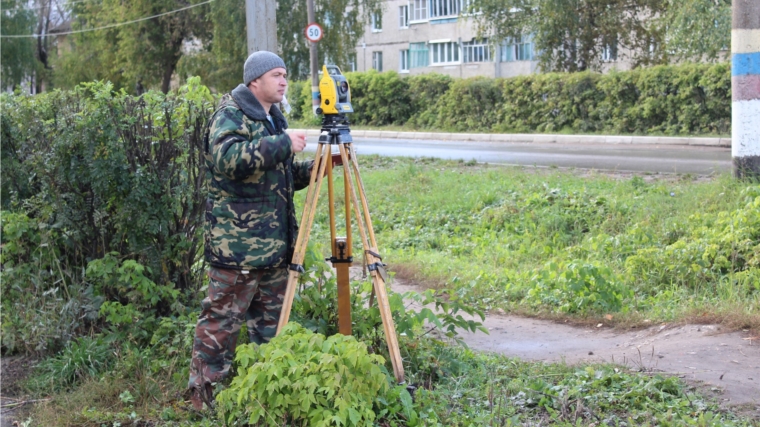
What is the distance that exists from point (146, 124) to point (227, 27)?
24.4 meters

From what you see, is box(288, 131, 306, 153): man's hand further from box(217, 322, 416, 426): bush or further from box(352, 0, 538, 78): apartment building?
box(352, 0, 538, 78): apartment building

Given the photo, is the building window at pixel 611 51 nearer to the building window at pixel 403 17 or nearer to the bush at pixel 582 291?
the building window at pixel 403 17

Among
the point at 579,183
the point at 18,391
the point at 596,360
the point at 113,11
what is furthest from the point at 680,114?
the point at 113,11

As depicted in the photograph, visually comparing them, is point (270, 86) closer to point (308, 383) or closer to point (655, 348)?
point (308, 383)

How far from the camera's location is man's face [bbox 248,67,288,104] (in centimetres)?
424

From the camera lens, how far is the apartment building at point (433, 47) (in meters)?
46.1

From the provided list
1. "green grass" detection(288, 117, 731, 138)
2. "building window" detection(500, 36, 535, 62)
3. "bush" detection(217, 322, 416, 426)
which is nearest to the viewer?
"bush" detection(217, 322, 416, 426)

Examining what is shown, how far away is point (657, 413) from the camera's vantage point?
3953mm

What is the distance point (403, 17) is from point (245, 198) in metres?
49.9

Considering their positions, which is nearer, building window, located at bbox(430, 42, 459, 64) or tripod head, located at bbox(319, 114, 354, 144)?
tripod head, located at bbox(319, 114, 354, 144)

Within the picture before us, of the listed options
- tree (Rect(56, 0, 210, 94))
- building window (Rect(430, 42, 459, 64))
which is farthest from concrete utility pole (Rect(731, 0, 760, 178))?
building window (Rect(430, 42, 459, 64))

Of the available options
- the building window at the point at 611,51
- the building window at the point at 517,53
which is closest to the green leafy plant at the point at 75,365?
the building window at the point at 611,51

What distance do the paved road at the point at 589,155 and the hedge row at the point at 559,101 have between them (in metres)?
2.17

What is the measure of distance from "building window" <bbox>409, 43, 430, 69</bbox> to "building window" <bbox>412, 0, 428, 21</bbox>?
1.63 meters
